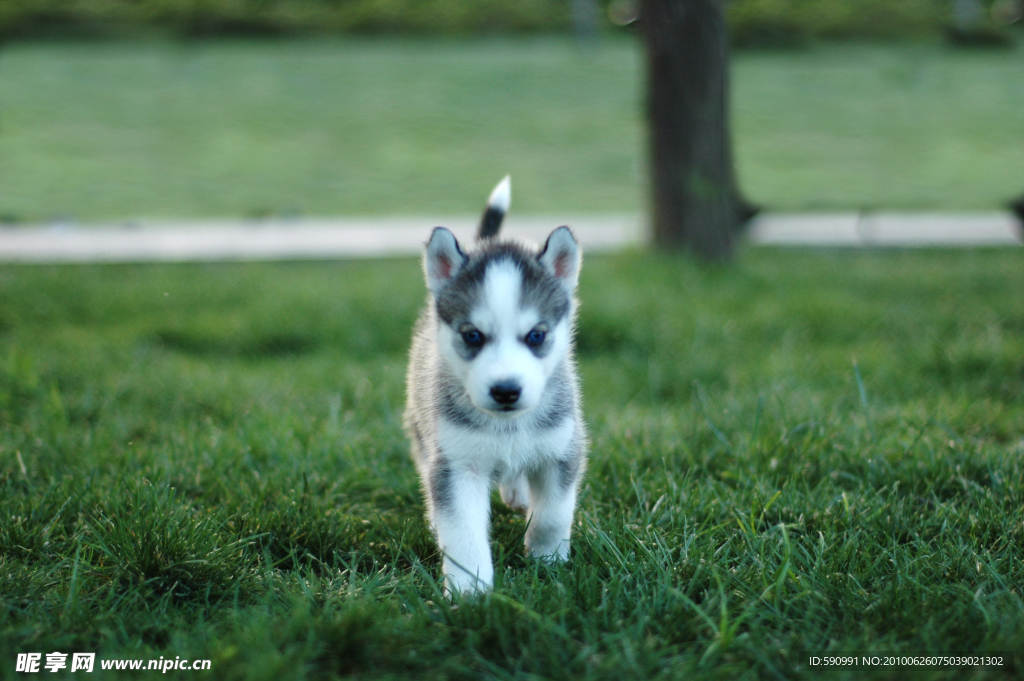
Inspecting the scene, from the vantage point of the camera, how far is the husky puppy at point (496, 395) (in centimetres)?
243

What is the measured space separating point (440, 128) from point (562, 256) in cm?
1321

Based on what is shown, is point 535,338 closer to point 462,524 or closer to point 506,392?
point 506,392

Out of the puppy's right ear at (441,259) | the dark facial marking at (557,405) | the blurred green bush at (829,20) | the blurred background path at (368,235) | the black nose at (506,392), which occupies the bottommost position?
the blurred background path at (368,235)

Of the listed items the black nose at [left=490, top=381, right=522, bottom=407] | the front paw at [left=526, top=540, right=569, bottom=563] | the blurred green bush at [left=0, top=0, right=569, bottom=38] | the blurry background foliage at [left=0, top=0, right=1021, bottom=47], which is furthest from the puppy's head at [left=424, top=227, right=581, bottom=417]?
the blurred green bush at [left=0, top=0, right=569, bottom=38]

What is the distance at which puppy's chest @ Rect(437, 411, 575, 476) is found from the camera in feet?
8.56

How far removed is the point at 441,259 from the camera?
9.02ft

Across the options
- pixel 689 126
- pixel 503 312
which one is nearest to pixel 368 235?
pixel 689 126

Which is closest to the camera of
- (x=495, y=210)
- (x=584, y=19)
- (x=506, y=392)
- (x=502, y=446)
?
(x=506, y=392)

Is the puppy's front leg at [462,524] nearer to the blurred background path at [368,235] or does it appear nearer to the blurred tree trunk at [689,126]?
the blurred tree trunk at [689,126]

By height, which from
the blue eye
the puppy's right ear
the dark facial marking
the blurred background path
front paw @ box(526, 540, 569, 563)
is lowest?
the blurred background path

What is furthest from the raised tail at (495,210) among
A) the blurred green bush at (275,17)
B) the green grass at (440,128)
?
the blurred green bush at (275,17)

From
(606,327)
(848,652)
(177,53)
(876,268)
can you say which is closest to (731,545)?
(848,652)

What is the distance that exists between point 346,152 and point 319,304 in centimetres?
874

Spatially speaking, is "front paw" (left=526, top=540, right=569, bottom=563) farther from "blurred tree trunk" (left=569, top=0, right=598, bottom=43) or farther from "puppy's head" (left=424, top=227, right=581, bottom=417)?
"blurred tree trunk" (left=569, top=0, right=598, bottom=43)
